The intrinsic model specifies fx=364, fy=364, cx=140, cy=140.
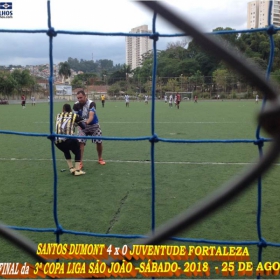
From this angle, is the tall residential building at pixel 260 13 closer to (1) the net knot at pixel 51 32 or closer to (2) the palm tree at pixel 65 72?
(1) the net knot at pixel 51 32

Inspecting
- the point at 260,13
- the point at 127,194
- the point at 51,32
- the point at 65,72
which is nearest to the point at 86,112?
the point at 127,194

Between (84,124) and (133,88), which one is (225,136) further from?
(133,88)

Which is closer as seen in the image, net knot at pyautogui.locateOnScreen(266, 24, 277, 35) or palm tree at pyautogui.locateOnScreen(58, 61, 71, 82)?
net knot at pyautogui.locateOnScreen(266, 24, 277, 35)

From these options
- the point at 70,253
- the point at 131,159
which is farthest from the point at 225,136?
the point at 70,253

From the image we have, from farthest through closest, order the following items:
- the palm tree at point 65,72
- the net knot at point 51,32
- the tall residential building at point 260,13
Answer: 1. the palm tree at point 65,72
2. the net knot at point 51,32
3. the tall residential building at point 260,13

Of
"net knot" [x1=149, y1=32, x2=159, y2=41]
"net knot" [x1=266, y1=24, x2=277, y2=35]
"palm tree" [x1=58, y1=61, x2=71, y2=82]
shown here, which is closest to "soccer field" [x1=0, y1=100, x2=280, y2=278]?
"net knot" [x1=266, y1=24, x2=277, y2=35]

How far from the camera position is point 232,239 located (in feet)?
10.2

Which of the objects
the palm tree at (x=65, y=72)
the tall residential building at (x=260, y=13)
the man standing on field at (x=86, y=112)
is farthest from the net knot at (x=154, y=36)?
the palm tree at (x=65, y=72)

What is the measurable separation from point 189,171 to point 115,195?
1651mm

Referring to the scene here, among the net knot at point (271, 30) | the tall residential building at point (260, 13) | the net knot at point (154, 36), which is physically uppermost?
the tall residential building at point (260, 13)


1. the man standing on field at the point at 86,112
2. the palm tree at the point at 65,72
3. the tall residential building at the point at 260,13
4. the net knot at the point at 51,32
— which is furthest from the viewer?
the palm tree at the point at 65,72

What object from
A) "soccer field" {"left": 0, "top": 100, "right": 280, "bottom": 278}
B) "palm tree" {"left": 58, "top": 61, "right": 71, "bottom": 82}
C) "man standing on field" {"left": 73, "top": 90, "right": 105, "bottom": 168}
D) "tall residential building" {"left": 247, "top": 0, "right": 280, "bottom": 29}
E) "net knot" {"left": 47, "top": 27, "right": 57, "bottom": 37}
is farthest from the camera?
"palm tree" {"left": 58, "top": 61, "right": 71, "bottom": 82}

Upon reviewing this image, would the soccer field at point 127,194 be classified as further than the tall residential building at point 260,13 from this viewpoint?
Yes

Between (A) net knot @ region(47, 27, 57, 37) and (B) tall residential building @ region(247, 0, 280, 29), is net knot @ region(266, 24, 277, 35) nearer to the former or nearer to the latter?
(B) tall residential building @ region(247, 0, 280, 29)
